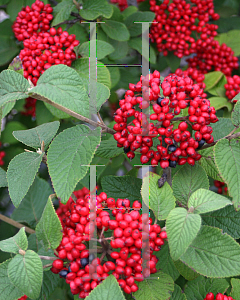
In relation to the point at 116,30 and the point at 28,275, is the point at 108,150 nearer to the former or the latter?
the point at 28,275

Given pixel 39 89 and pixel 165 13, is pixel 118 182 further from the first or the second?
pixel 165 13

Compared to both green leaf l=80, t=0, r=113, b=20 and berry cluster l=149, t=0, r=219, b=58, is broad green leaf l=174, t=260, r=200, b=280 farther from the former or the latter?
berry cluster l=149, t=0, r=219, b=58

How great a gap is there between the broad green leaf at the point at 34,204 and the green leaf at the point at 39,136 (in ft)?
1.47

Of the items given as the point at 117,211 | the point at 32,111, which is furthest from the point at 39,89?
the point at 32,111

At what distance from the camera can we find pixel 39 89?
0.89m

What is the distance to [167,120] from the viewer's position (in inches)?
39.9

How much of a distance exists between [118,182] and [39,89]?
0.53 m

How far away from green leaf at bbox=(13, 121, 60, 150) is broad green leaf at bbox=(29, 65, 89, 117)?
0.27 m

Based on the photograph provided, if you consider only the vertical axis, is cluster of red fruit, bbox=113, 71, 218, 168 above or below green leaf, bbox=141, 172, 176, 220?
above

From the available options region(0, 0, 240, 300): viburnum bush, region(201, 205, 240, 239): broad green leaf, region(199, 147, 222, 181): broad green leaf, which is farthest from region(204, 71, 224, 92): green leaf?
region(201, 205, 240, 239): broad green leaf

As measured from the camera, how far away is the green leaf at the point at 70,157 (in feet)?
2.92

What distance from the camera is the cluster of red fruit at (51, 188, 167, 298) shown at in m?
0.90

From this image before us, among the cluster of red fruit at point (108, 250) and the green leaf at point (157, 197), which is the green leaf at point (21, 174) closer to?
the cluster of red fruit at point (108, 250)

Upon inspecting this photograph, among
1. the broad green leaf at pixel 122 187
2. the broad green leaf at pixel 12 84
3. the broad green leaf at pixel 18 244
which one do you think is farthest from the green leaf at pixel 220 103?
the broad green leaf at pixel 18 244
